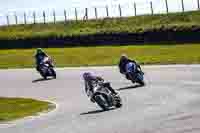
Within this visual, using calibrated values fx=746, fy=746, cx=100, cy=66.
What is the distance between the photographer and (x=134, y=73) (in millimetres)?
31141

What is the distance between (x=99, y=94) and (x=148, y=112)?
3.09m

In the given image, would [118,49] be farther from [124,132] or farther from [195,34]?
[124,132]

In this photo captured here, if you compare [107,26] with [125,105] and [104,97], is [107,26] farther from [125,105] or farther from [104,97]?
[104,97]

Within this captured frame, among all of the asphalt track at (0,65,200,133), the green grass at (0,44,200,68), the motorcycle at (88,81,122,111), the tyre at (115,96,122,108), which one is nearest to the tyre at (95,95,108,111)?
the motorcycle at (88,81,122,111)

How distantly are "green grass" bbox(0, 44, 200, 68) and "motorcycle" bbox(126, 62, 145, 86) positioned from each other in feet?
32.4

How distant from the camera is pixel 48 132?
20047 millimetres

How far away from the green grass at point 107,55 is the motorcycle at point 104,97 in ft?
55.4

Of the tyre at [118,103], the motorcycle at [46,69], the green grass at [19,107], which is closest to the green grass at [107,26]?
the motorcycle at [46,69]

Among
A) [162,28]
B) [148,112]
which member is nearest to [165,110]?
[148,112]

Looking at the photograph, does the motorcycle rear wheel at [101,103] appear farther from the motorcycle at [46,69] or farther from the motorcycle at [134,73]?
the motorcycle at [46,69]

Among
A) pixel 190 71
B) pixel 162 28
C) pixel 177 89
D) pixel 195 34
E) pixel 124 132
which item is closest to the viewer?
pixel 124 132

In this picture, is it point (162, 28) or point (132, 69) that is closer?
point (132, 69)

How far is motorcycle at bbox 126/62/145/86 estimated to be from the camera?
3097 cm

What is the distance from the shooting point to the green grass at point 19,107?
88.5 ft
